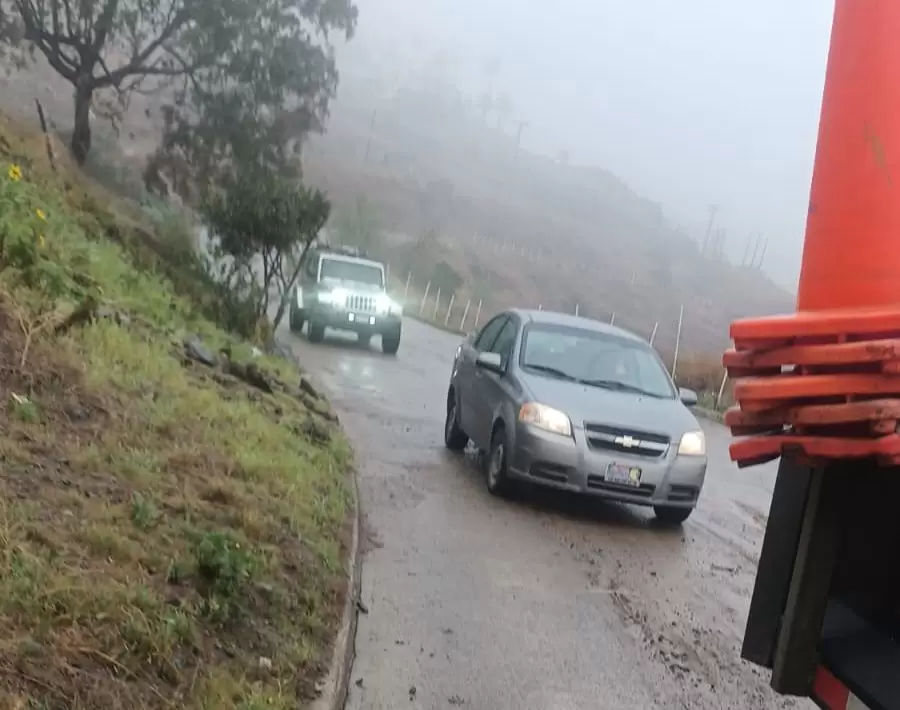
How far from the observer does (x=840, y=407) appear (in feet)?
5.99

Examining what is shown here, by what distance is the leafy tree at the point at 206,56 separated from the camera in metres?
25.0

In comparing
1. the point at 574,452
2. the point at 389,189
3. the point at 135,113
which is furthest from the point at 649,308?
the point at 574,452

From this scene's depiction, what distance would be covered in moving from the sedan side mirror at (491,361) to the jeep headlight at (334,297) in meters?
12.6

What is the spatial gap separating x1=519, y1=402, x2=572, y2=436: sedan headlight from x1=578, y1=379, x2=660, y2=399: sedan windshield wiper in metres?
0.91

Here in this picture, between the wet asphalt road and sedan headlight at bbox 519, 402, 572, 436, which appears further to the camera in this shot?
sedan headlight at bbox 519, 402, 572, 436

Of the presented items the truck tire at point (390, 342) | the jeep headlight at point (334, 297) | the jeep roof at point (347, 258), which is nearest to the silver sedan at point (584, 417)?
the truck tire at point (390, 342)

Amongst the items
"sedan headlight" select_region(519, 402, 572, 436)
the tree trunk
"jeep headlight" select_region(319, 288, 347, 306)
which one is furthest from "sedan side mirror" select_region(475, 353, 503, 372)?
the tree trunk

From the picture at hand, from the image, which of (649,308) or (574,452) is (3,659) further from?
(649,308)

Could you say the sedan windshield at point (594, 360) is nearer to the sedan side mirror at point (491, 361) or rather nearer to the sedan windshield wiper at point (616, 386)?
the sedan windshield wiper at point (616, 386)

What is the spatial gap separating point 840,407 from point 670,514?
23.6ft

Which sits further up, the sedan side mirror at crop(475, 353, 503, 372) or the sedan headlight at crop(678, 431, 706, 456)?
the sedan side mirror at crop(475, 353, 503, 372)

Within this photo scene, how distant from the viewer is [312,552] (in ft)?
19.4

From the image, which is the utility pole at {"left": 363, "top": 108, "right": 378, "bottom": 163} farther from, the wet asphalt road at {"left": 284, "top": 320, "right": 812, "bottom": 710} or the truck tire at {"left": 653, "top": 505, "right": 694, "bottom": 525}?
the truck tire at {"left": 653, "top": 505, "right": 694, "bottom": 525}

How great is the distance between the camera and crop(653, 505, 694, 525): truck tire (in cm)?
870
